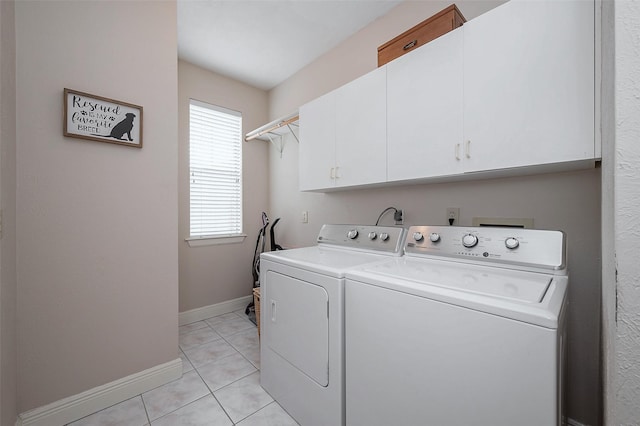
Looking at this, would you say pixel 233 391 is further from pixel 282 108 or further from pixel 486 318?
pixel 282 108

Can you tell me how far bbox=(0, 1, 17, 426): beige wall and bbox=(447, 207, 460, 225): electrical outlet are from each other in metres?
2.37

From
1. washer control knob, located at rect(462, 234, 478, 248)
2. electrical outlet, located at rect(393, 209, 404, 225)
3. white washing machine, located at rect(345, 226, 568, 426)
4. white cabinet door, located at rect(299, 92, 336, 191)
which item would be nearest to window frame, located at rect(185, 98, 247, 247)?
white cabinet door, located at rect(299, 92, 336, 191)

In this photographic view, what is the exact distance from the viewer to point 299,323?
1.46 m

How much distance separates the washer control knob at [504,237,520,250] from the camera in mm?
1197

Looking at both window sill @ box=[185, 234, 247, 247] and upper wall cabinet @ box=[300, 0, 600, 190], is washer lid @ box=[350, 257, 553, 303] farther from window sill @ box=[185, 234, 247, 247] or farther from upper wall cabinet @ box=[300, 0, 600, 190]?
window sill @ box=[185, 234, 247, 247]

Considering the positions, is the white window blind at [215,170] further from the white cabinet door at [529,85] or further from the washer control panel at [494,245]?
the white cabinet door at [529,85]

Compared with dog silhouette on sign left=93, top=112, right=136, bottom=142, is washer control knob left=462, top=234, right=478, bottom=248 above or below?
below

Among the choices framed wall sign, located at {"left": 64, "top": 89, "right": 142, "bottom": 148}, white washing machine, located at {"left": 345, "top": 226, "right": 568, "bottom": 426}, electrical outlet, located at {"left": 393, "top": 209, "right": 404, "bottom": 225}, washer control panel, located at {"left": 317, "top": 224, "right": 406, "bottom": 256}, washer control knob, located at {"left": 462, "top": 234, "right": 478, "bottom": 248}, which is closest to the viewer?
white washing machine, located at {"left": 345, "top": 226, "right": 568, "bottom": 426}

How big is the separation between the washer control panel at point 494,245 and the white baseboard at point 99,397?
74.2 inches

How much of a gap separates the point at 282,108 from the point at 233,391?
115 inches

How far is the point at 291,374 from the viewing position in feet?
5.04

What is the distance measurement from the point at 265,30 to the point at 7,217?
224 centimetres

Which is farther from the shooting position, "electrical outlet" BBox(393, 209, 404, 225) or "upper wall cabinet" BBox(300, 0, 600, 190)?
"electrical outlet" BBox(393, 209, 404, 225)

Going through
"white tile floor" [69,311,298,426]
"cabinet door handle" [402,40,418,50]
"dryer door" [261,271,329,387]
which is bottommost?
"white tile floor" [69,311,298,426]
